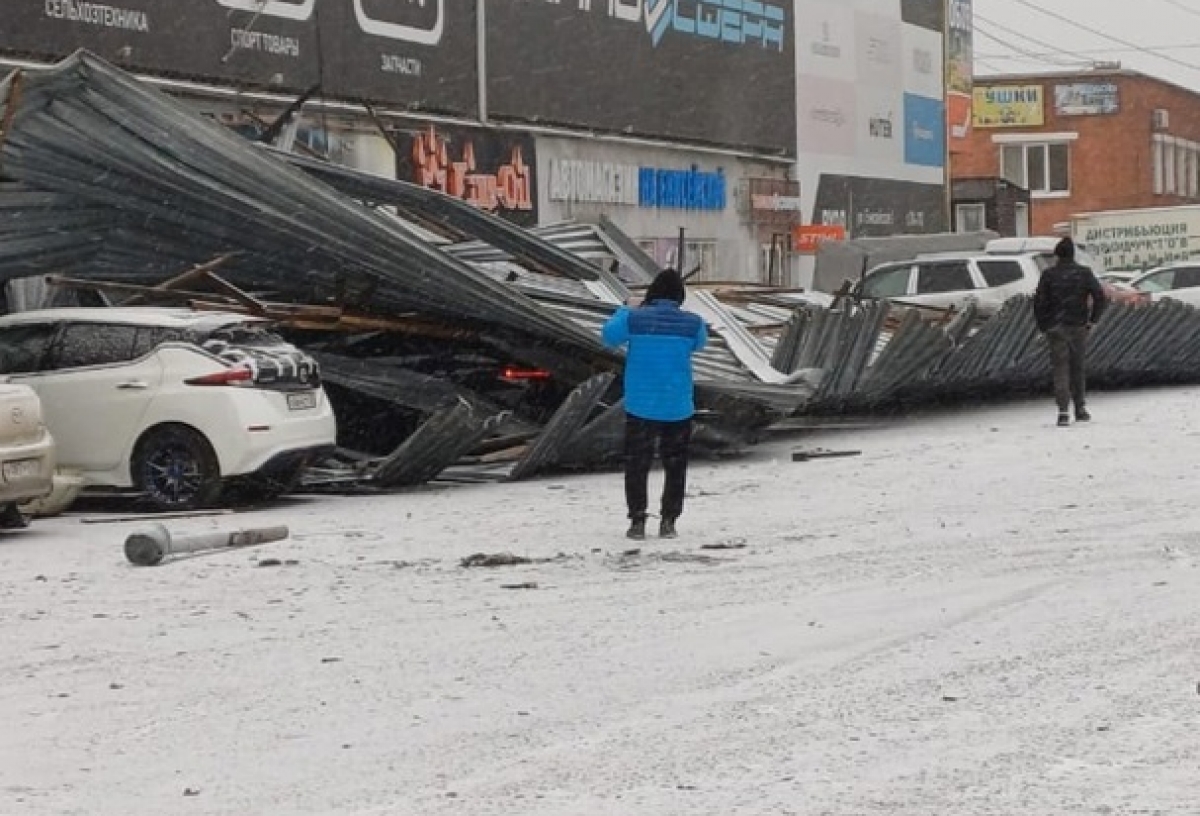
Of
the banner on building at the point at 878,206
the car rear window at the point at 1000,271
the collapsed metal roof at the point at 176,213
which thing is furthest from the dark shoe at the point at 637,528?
the banner on building at the point at 878,206

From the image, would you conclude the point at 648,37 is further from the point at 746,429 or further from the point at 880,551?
the point at 880,551

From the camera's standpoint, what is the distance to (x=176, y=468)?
49.0ft

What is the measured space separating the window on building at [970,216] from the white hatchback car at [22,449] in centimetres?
3796

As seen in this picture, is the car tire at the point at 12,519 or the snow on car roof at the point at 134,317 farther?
the snow on car roof at the point at 134,317

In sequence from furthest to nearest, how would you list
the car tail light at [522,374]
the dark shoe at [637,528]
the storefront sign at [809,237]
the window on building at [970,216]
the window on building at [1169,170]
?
the window on building at [1169,170] < the window on building at [970,216] < the storefront sign at [809,237] < the car tail light at [522,374] < the dark shoe at [637,528]

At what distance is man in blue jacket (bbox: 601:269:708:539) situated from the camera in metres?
12.6

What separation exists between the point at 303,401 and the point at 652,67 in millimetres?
20205

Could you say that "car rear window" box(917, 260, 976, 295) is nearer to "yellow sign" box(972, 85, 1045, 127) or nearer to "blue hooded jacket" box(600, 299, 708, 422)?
"blue hooded jacket" box(600, 299, 708, 422)

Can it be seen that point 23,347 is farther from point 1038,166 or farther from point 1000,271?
point 1038,166

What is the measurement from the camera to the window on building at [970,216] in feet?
161

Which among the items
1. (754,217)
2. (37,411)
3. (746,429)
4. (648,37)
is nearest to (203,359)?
(37,411)

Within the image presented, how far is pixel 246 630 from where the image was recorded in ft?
31.2

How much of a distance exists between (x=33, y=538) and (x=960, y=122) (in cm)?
4044

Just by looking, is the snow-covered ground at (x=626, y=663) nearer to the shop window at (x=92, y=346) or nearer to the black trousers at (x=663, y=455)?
the black trousers at (x=663, y=455)
